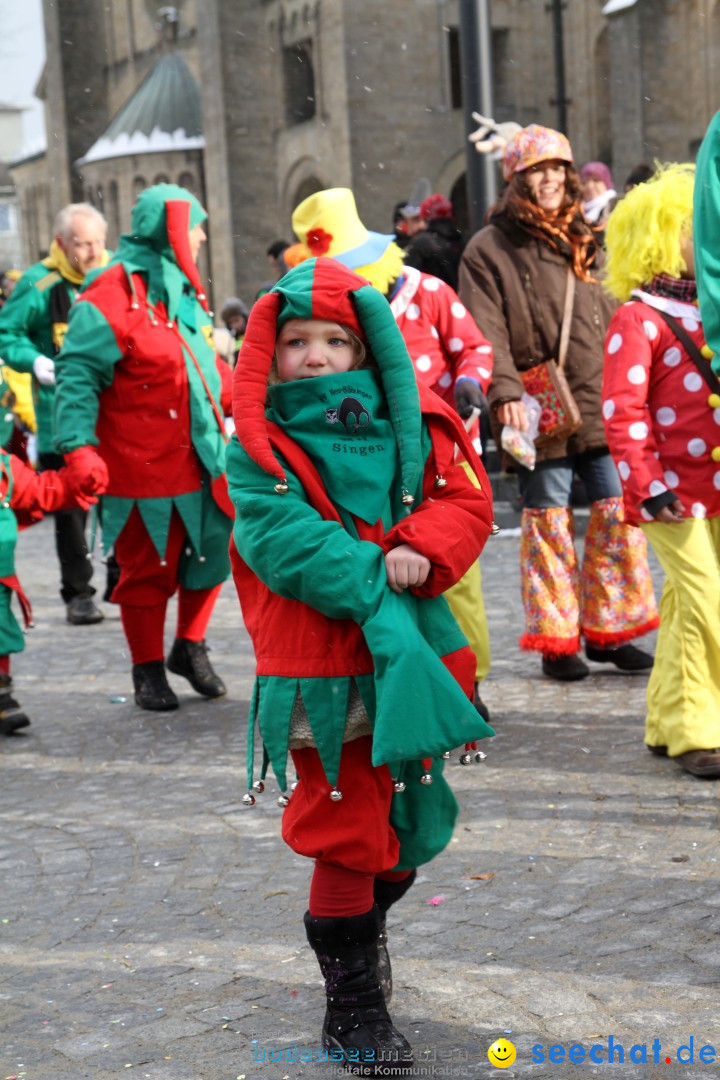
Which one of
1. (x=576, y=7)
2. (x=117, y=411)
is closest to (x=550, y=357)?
(x=117, y=411)

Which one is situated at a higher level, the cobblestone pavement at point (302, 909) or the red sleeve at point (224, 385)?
the red sleeve at point (224, 385)

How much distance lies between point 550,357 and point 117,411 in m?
1.89

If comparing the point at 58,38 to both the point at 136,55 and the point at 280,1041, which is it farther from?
the point at 280,1041

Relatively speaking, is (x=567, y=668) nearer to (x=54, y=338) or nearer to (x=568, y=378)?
(x=568, y=378)

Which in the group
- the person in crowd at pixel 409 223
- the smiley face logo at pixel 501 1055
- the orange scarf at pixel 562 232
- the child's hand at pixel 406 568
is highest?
the person in crowd at pixel 409 223

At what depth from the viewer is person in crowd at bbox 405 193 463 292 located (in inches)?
432

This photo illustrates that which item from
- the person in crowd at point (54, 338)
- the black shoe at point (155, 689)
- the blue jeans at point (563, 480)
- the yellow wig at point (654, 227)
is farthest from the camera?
the person in crowd at point (54, 338)

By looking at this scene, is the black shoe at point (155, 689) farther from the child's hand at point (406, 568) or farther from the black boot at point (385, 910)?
the child's hand at point (406, 568)

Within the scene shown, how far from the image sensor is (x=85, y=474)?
633cm

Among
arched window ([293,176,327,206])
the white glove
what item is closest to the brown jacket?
the white glove

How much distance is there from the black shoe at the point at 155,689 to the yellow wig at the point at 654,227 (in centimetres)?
280

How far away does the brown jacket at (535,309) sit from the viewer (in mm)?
6703

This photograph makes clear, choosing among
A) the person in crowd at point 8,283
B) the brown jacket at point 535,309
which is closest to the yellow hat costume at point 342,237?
the brown jacket at point 535,309

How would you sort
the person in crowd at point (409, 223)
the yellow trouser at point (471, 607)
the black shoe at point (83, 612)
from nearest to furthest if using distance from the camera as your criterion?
the yellow trouser at point (471, 607) → the black shoe at point (83, 612) → the person in crowd at point (409, 223)
